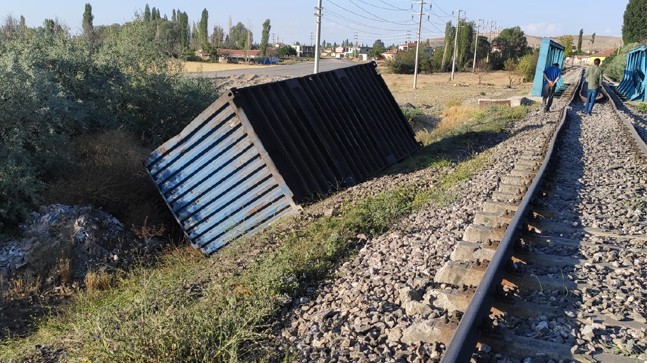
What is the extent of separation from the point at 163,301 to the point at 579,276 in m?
3.49

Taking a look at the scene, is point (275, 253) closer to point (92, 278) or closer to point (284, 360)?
point (284, 360)

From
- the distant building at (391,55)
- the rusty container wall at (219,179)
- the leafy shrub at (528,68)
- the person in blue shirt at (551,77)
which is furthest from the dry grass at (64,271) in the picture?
the distant building at (391,55)

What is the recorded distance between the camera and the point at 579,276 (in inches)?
170

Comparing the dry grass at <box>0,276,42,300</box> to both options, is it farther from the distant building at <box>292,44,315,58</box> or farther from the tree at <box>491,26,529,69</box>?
the distant building at <box>292,44,315,58</box>

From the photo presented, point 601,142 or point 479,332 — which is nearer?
point 479,332

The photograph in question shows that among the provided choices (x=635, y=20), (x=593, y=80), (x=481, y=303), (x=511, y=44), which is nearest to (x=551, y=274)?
(x=481, y=303)

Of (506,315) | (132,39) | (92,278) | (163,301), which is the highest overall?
(132,39)

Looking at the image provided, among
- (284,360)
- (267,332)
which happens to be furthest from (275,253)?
(284,360)

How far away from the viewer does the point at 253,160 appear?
8.17 m

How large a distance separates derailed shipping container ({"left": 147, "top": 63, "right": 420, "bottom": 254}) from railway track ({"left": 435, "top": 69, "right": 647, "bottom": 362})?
3.08 m

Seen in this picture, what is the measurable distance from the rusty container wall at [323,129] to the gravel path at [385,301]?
2.62 m

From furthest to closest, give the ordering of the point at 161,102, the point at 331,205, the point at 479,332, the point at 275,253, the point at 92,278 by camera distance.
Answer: the point at 161,102
the point at 331,205
the point at 92,278
the point at 275,253
the point at 479,332

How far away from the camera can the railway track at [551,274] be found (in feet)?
10.8

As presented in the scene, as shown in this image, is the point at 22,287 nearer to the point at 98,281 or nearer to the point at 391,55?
the point at 98,281
